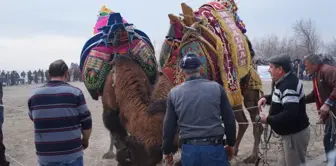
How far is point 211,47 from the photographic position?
5734 mm

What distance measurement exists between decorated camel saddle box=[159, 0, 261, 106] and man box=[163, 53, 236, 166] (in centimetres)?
175

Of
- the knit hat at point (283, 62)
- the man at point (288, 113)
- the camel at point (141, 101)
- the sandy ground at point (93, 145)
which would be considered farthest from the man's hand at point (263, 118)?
the sandy ground at point (93, 145)

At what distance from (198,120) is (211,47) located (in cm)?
255

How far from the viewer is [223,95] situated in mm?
3447

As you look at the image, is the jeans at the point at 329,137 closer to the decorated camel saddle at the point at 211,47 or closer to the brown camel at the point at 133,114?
the decorated camel saddle at the point at 211,47

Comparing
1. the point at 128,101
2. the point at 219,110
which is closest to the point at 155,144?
the point at 219,110

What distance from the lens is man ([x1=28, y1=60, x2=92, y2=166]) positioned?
353cm

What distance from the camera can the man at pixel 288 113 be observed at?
392 cm

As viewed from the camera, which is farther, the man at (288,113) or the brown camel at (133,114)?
the man at (288,113)

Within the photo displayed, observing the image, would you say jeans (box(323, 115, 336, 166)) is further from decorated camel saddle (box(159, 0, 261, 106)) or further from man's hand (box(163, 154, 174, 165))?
man's hand (box(163, 154, 174, 165))

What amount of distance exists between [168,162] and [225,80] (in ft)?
8.41

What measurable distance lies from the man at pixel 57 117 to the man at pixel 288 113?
199cm

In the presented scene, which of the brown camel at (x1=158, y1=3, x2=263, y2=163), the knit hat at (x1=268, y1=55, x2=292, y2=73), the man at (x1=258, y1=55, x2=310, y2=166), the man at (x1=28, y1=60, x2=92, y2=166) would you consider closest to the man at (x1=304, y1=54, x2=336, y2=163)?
the brown camel at (x1=158, y1=3, x2=263, y2=163)

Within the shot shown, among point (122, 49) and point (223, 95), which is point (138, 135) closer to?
point (223, 95)
